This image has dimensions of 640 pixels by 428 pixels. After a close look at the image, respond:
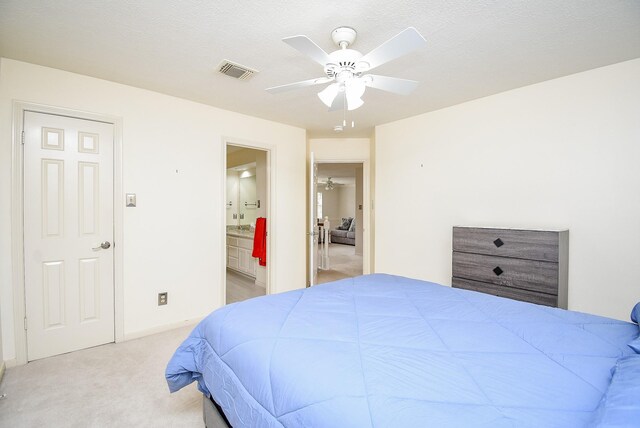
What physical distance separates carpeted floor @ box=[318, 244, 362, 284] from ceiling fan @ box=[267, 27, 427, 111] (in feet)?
12.1

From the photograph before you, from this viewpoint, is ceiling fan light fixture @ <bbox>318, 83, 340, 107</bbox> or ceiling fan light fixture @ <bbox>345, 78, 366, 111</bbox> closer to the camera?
ceiling fan light fixture @ <bbox>345, 78, 366, 111</bbox>

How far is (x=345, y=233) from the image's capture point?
10.0m

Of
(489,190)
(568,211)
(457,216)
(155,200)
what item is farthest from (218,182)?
(568,211)

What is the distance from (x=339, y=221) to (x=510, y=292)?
31.0 feet

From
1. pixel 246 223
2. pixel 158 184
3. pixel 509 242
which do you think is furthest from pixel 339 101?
pixel 246 223

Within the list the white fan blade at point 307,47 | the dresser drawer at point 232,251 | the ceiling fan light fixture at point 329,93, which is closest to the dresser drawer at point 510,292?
the ceiling fan light fixture at point 329,93

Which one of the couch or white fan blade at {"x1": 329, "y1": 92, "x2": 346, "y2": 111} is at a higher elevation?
white fan blade at {"x1": 329, "y1": 92, "x2": 346, "y2": 111}

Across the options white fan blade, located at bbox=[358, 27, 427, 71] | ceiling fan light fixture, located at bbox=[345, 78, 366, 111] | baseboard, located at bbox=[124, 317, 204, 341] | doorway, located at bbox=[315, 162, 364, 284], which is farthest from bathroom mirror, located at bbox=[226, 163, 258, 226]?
white fan blade, located at bbox=[358, 27, 427, 71]

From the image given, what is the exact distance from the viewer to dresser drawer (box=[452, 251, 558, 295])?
2402 mm

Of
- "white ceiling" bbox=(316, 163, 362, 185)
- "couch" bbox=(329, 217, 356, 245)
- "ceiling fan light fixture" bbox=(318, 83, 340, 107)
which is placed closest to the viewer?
"ceiling fan light fixture" bbox=(318, 83, 340, 107)

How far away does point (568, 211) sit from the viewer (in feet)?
8.48

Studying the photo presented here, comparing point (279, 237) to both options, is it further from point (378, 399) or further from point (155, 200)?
point (378, 399)

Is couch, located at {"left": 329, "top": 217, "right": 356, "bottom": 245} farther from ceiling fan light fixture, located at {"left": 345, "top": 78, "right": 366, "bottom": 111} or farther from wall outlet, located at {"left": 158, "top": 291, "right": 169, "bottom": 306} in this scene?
ceiling fan light fixture, located at {"left": 345, "top": 78, "right": 366, "bottom": 111}

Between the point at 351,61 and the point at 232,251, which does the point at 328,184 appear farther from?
the point at 351,61
